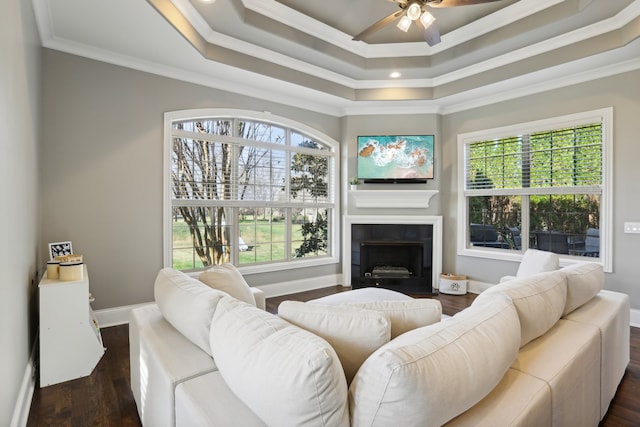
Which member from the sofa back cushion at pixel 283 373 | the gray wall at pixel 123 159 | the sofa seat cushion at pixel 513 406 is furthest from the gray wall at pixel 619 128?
the sofa back cushion at pixel 283 373

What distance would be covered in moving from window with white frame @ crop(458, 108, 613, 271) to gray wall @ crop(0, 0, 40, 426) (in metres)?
4.78

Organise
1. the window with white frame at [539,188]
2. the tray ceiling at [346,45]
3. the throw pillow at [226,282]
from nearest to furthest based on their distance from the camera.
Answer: the throw pillow at [226,282] < the tray ceiling at [346,45] < the window with white frame at [539,188]

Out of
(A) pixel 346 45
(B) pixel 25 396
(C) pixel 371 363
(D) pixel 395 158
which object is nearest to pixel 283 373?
(C) pixel 371 363

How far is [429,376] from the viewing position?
88 centimetres

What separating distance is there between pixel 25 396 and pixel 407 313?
7.62ft

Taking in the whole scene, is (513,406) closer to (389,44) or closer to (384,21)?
(384,21)

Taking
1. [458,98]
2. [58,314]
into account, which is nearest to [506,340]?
[58,314]

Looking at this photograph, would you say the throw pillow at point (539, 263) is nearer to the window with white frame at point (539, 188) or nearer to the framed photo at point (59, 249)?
the window with white frame at point (539, 188)

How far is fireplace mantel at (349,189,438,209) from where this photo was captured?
4.86 meters

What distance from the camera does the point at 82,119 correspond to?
315cm

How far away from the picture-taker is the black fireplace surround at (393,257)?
16.1 ft

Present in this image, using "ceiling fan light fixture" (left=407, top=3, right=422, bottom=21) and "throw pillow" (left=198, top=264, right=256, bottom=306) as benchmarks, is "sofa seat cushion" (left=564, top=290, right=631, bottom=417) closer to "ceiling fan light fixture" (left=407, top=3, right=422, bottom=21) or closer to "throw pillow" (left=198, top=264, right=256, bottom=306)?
"throw pillow" (left=198, top=264, right=256, bottom=306)

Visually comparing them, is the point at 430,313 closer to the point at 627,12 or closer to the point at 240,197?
the point at 240,197

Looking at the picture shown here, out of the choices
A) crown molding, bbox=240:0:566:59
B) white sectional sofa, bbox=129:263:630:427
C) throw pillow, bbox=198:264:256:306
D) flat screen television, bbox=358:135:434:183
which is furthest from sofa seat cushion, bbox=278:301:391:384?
flat screen television, bbox=358:135:434:183
